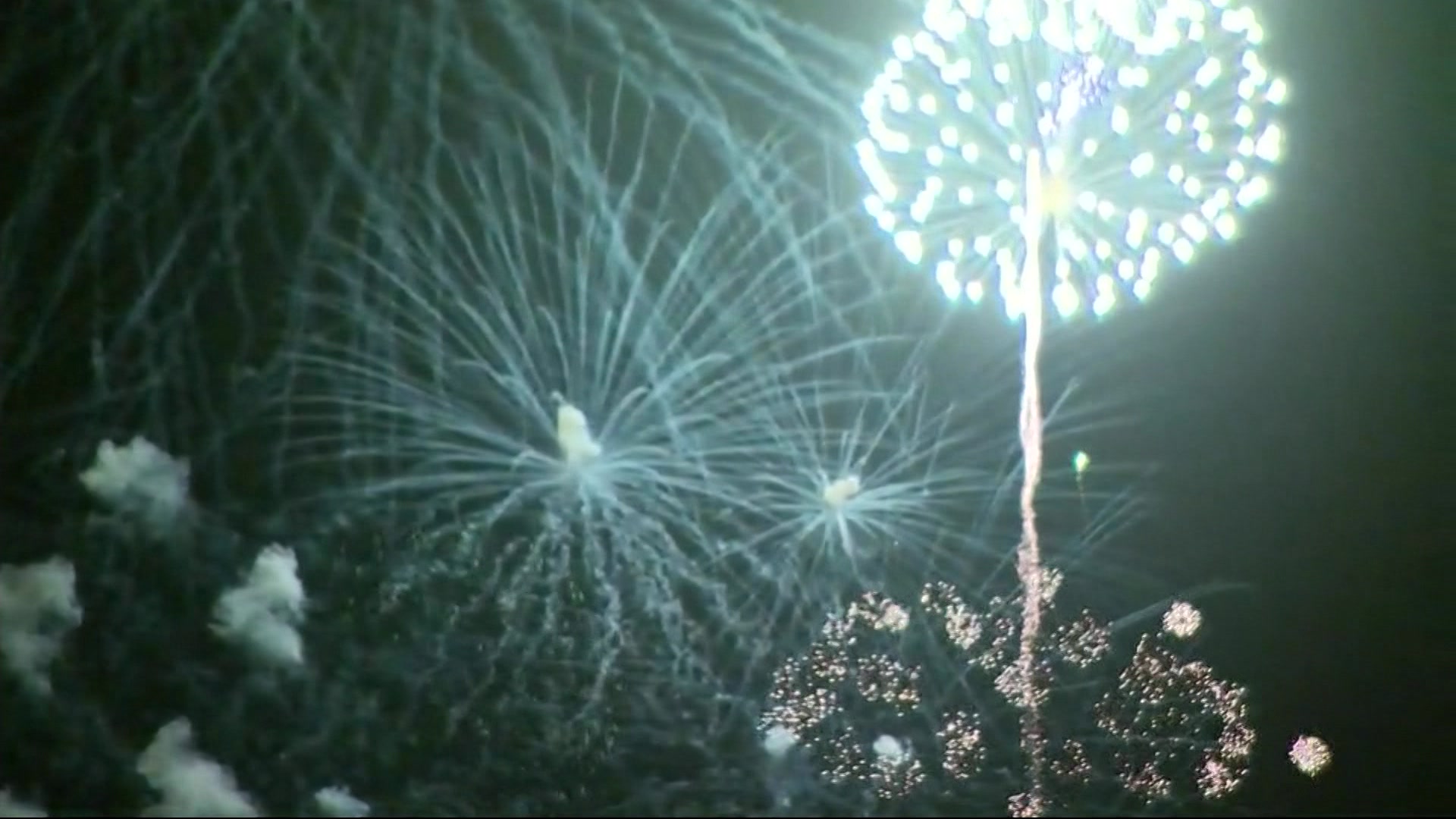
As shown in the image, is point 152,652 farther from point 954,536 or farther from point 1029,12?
point 1029,12

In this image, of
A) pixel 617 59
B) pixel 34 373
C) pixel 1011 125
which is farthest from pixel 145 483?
pixel 1011 125

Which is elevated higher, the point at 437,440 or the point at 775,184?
the point at 775,184

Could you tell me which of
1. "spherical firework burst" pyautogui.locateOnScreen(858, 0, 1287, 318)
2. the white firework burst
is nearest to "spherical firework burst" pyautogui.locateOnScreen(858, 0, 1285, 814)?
"spherical firework burst" pyautogui.locateOnScreen(858, 0, 1287, 318)

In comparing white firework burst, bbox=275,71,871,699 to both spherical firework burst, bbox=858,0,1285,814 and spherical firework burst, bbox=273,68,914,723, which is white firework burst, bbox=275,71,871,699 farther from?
spherical firework burst, bbox=858,0,1285,814

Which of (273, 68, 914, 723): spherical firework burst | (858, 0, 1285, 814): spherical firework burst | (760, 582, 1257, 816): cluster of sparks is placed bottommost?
(760, 582, 1257, 816): cluster of sparks

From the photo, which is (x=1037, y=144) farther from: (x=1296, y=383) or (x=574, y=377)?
(x=574, y=377)

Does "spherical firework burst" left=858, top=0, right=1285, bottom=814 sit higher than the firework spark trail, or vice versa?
"spherical firework burst" left=858, top=0, right=1285, bottom=814

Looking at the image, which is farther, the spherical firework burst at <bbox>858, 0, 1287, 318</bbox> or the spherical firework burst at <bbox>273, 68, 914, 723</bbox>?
the spherical firework burst at <bbox>858, 0, 1287, 318</bbox>

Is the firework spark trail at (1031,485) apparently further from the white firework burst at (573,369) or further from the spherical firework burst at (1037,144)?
the white firework burst at (573,369)
